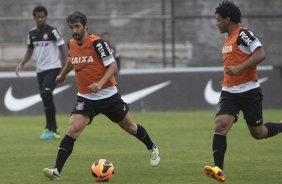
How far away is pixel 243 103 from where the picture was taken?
1006 cm

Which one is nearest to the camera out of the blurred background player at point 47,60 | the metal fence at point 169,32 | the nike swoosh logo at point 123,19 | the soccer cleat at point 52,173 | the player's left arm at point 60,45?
the soccer cleat at point 52,173

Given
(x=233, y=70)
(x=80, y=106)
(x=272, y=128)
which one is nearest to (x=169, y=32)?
(x=272, y=128)

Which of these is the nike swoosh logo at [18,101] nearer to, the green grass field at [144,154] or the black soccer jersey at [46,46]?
the green grass field at [144,154]

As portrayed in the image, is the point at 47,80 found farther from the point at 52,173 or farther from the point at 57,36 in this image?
the point at 52,173

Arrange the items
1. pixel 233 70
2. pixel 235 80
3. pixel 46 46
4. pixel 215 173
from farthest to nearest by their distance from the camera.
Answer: pixel 46 46 → pixel 235 80 → pixel 233 70 → pixel 215 173

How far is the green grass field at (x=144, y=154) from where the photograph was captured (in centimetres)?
1013

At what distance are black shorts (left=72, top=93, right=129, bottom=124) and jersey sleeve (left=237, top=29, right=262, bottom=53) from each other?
5.96ft

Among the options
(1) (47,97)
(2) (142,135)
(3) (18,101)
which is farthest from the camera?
(3) (18,101)

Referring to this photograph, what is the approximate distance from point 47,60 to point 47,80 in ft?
1.36

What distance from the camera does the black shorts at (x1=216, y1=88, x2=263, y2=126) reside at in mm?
9930

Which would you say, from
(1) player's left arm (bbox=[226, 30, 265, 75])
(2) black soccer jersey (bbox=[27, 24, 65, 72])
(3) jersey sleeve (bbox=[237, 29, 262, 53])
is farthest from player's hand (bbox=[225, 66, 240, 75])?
(2) black soccer jersey (bbox=[27, 24, 65, 72])

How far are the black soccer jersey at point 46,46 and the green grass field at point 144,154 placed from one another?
150 cm

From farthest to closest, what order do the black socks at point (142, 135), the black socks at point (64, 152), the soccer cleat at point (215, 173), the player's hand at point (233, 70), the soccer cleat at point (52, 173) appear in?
the black socks at point (142, 135), the black socks at point (64, 152), the soccer cleat at point (52, 173), the player's hand at point (233, 70), the soccer cleat at point (215, 173)

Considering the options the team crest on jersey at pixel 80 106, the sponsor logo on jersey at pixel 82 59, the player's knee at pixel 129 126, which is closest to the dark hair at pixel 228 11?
the sponsor logo on jersey at pixel 82 59
